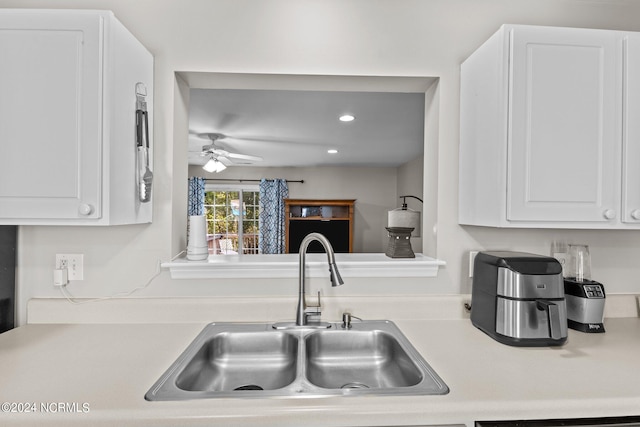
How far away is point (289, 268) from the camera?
1.51m

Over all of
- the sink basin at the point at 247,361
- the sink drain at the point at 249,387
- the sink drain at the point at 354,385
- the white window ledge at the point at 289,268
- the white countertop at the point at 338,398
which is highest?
the white window ledge at the point at 289,268

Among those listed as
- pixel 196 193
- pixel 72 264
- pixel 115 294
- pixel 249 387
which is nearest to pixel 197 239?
pixel 115 294

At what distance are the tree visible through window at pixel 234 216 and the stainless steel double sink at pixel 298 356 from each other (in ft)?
19.2

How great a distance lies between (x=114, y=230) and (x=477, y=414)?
56.5 inches

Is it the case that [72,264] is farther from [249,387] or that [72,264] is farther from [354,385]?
[354,385]

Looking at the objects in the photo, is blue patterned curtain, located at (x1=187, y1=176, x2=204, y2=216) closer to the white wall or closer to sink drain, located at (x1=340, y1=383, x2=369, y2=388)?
the white wall

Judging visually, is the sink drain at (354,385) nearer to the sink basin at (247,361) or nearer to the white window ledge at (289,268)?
the sink basin at (247,361)

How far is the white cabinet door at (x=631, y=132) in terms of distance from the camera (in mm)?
1263

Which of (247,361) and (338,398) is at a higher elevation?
(338,398)

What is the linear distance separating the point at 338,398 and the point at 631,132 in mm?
1356

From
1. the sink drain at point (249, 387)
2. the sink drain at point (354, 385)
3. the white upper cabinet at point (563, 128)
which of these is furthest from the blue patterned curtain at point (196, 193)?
the white upper cabinet at point (563, 128)

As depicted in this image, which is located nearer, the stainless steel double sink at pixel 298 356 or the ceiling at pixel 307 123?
the stainless steel double sink at pixel 298 356

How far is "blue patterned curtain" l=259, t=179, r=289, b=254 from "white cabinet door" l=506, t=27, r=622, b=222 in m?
5.95

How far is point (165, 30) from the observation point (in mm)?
1473
